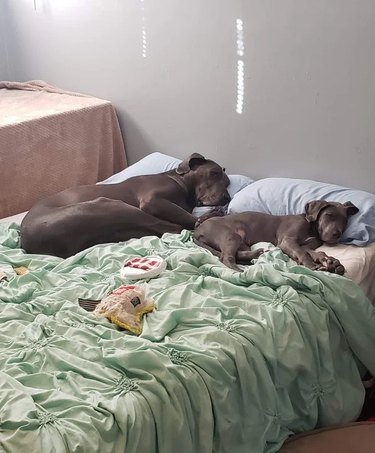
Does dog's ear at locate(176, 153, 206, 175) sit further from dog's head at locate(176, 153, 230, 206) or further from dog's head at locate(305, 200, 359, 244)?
dog's head at locate(305, 200, 359, 244)

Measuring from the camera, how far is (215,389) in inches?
70.4

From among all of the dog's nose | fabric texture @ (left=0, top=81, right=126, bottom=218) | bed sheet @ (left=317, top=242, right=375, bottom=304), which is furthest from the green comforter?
fabric texture @ (left=0, top=81, right=126, bottom=218)

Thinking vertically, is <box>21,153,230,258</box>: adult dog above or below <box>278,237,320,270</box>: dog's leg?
below

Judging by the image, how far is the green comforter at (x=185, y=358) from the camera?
161cm

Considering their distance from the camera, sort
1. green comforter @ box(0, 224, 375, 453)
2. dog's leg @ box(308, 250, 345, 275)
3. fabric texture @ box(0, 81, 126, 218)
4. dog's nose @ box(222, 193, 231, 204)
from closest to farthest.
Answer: green comforter @ box(0, 224, 375, 453) → dog's leg @ box(308, 250, 345, 275) → dog's nose @ box(222, 193, 231, 204) → fabric texture @ box(0, 81, 126, 218)

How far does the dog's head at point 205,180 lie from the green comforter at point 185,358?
1.79ft

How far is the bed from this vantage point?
162 centimetres

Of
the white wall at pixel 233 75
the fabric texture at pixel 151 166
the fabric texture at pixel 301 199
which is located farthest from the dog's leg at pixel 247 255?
the fabric texture at pixel 151 166

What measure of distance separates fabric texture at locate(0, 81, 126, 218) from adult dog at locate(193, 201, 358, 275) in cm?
123

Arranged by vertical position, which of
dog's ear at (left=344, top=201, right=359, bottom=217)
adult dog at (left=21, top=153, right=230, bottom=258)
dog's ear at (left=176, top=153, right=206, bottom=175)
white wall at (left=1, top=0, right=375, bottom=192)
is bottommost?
adult dog at (left=21, top=153, right=230, bottom=258)

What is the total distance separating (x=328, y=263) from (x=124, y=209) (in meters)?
0.93

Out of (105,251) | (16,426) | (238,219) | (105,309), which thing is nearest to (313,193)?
(238,219)

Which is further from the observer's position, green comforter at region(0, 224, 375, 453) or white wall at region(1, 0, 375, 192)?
white wall at region(1, 0, 375, 192)

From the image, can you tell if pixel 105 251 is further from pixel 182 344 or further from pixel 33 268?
pixel 182 344
